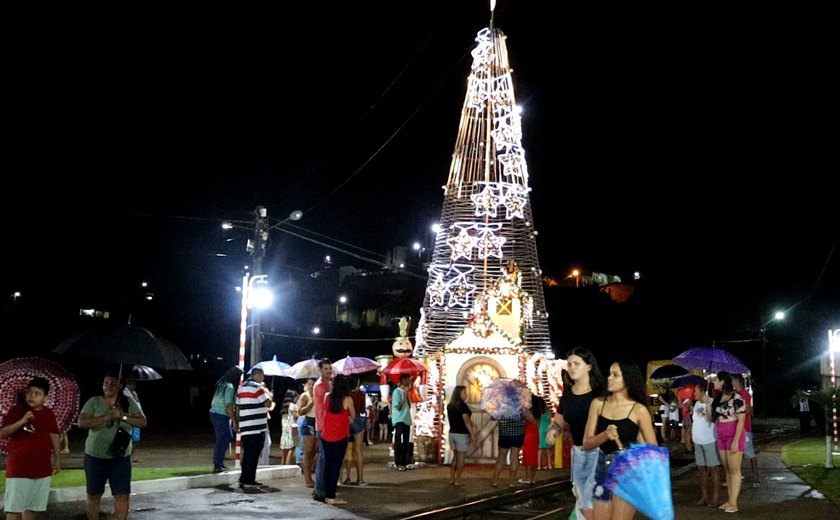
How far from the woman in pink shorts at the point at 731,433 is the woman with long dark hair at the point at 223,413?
7.32 metres

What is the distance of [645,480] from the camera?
6293 millimetres

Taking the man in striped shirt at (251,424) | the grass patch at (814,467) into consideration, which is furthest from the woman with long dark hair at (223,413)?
the grass patch at (814,467)

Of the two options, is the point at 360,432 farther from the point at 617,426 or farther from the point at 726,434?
the point at 617,426

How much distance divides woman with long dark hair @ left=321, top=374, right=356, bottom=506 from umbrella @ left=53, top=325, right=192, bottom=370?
2633 mm

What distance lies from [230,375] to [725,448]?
297 inches

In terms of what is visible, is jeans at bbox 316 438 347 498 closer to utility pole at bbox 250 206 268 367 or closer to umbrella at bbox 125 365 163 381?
umbrella at bbox 125 365 163 381

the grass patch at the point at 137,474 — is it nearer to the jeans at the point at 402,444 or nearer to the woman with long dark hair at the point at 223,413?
the woman with long dark hair at the point at 223,413

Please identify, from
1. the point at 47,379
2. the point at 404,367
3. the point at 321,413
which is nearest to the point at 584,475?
the point at 47,379

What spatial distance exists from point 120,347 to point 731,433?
7567 millimetres

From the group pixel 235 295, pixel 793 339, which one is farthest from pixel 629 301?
pixel 235 295

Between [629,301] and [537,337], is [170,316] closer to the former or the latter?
[629,301]

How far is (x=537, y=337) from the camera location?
66.7 feet

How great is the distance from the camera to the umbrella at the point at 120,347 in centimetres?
909

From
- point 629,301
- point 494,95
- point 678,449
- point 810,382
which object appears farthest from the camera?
point 629,301
